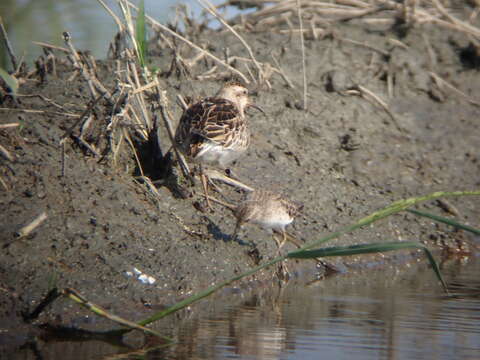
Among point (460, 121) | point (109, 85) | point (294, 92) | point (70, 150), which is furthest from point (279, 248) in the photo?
point (460, 121)

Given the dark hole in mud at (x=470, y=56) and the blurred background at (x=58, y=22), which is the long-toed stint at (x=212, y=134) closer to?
the blurred background at (x=58, y=22)

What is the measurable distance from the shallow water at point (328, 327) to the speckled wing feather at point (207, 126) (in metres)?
1.28

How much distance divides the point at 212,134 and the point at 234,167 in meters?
0.98

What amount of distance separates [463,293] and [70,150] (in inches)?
120

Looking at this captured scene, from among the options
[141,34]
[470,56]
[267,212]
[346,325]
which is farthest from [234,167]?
[470,56]

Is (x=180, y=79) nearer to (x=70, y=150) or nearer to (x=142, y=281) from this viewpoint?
(x=70, y=150)

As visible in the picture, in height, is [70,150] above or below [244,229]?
above

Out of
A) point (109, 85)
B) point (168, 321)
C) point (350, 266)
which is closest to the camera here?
point (168, 321)

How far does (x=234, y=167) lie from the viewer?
23.9 ft

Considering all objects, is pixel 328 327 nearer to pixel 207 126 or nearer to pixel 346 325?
pixel 346 325

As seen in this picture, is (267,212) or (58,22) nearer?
(267,212)

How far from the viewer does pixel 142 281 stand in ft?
17.2

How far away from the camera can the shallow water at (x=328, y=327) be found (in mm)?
4277

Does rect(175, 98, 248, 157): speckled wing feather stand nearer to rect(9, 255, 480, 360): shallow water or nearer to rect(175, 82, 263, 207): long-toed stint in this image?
rect(175, 82, 263, 207): long-toed stint
